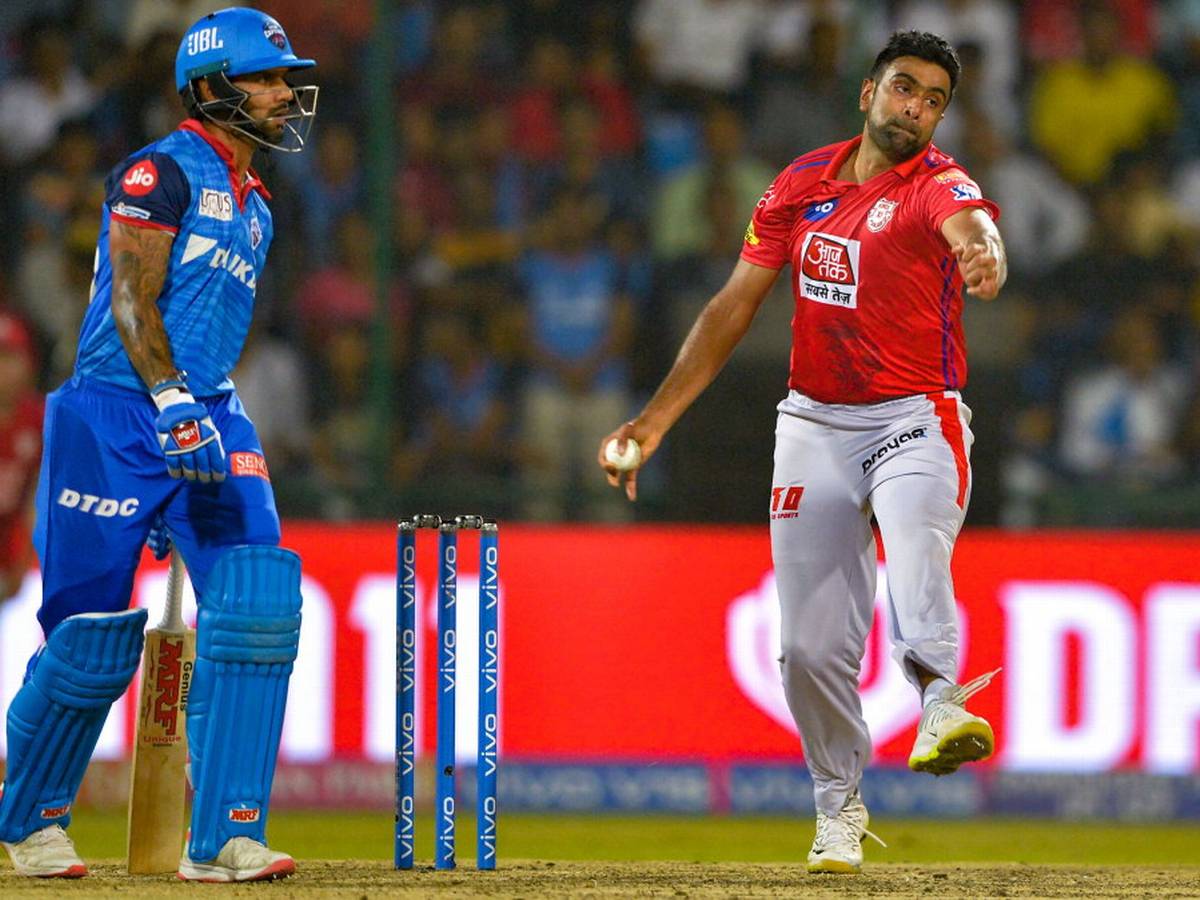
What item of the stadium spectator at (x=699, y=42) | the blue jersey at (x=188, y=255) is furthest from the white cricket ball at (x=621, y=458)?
the stadium spectator at (x=699, y=42)

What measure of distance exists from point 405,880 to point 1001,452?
493cm

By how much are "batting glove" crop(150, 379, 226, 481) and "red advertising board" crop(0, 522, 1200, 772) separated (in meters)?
3.95

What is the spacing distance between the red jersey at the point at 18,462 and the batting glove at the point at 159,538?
4.31 m

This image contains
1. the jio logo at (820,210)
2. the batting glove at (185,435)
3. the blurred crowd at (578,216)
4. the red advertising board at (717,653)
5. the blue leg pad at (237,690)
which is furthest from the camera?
the blurred crowd at (578,216)

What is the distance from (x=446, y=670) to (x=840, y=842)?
4.43ft

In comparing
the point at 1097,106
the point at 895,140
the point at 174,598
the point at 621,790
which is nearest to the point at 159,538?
the point at 174,598

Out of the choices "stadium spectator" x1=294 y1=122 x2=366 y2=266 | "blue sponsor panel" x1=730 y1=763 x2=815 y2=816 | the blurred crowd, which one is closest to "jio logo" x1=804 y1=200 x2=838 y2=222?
the blurred crowd

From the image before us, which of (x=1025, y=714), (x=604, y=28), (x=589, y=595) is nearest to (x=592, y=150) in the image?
(x=604, y=28)

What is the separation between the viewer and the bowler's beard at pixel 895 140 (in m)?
6.11

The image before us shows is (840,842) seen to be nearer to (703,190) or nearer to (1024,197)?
(703,190)

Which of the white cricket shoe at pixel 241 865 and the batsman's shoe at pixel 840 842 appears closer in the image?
the white cricket shoe at pixel 241 865

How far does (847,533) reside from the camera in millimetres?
6207

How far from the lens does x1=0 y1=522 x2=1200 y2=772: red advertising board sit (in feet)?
31.6

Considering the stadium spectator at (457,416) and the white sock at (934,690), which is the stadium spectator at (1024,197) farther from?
the white sock at (934,690)
